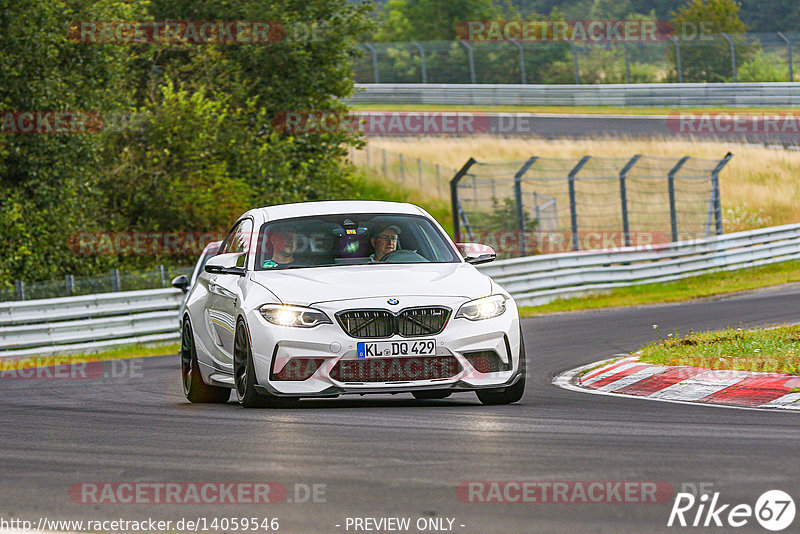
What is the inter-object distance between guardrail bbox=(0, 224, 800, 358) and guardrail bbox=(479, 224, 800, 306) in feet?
0.06

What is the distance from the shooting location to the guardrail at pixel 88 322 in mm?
21047

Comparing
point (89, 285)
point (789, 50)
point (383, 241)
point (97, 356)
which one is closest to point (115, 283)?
point (89, 285)

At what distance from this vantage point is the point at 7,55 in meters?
25.3

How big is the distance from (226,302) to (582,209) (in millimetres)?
28656

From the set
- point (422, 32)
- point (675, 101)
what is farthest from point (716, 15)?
point (675, 101)

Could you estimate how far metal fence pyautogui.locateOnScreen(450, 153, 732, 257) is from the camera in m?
26.2

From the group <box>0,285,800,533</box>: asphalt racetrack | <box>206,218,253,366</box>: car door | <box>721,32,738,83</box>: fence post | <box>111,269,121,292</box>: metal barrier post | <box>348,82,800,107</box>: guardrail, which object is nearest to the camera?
<box>0,285,800,533</box>: asphalt racetrack

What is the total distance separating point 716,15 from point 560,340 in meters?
62.7

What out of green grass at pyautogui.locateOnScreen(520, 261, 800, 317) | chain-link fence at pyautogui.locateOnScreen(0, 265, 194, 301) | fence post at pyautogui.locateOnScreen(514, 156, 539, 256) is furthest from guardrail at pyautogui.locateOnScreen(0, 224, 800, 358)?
fence post at pyautogui.locateOnScreen(514, 156, 539, 256)

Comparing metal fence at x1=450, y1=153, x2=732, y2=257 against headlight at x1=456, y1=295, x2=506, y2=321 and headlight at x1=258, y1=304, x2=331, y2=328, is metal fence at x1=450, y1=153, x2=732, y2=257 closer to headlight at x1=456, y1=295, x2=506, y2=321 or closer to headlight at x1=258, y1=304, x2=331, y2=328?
headlight at x1=456, y1=295, x2=506, y2=321

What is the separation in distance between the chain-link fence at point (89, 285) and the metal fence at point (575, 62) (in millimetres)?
28998

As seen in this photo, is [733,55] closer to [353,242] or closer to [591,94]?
[591,94]

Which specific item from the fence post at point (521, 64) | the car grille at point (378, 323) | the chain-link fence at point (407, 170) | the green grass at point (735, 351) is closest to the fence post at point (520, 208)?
the green grass at point (735, 351)

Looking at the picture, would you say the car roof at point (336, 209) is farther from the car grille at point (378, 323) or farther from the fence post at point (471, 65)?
the fence post at point (471, 65)
